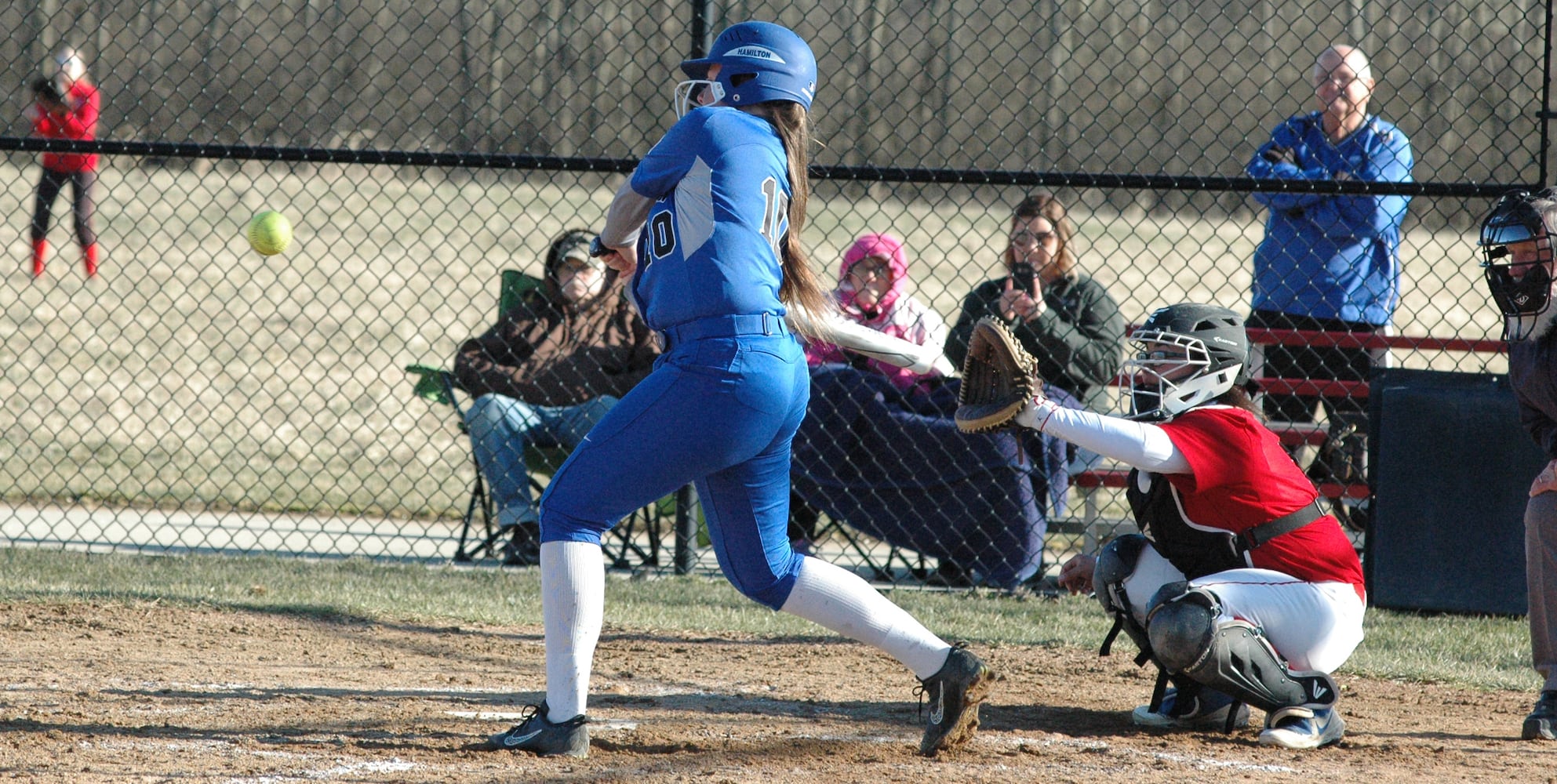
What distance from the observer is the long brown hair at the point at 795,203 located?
10.6 feet

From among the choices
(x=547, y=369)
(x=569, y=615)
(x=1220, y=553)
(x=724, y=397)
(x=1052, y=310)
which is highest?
(x=1052, y=310)

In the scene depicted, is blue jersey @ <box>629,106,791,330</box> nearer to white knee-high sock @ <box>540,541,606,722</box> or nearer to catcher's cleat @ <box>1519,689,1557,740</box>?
white knee-high sock @ <box>540,541,606,722</box>

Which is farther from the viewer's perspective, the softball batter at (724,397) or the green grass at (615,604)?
the green grass at (615,604)

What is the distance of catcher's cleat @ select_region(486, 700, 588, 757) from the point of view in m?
3.17

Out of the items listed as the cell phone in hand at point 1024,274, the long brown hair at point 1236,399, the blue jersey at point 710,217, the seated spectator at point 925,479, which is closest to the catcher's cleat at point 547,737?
the blue jersey at point 710,217

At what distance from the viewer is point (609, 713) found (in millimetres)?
3715

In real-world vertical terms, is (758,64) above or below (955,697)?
above

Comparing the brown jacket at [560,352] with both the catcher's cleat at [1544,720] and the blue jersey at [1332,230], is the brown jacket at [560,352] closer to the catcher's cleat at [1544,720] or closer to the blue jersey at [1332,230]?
the blue jersey at [1332,230]

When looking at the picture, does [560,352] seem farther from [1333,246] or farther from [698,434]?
[698,434]

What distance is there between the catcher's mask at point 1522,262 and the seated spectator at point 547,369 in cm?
343

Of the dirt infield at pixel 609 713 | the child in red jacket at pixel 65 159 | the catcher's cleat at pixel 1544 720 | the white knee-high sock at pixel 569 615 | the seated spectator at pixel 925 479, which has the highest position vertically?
the child in red jacket at pixel 65 159

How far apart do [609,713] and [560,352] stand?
114 inches

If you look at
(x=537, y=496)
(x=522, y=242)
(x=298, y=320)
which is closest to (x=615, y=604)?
(x=537, y=496)

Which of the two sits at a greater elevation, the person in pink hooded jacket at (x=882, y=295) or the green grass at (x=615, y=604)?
the person in pink hooded jacket at (x=882, y=295)
